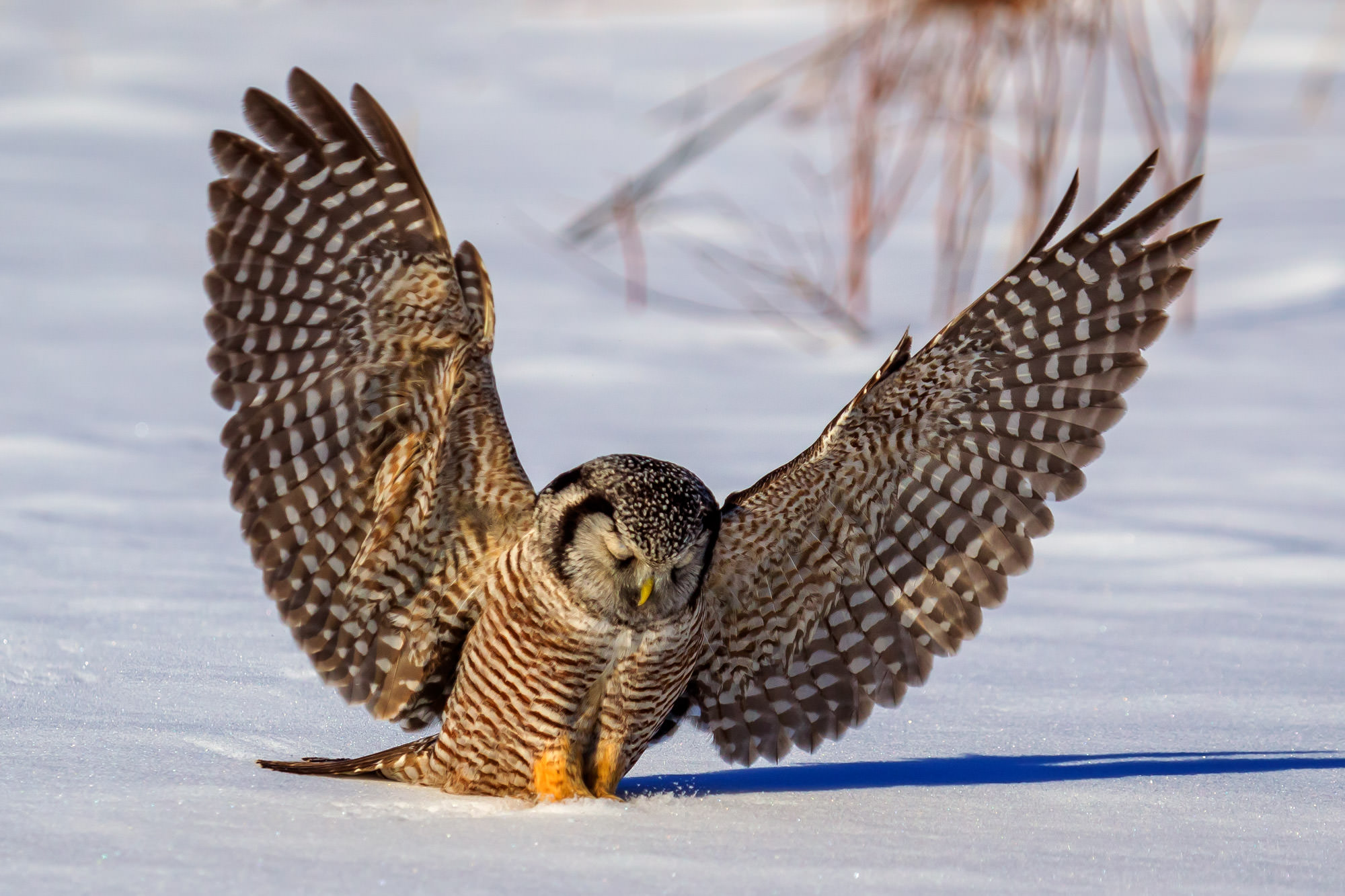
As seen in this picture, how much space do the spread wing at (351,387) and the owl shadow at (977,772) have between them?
66 centimetres

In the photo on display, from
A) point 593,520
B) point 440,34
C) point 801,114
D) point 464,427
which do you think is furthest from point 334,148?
point 440,34

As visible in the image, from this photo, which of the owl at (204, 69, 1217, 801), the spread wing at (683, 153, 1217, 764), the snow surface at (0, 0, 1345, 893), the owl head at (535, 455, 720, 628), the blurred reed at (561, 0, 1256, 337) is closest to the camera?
the snow surface at (0, 0, 1345, 893)

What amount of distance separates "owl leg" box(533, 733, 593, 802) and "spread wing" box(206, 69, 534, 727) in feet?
1.24

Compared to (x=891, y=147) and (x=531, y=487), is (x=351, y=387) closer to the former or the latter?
(x=531, y=487)

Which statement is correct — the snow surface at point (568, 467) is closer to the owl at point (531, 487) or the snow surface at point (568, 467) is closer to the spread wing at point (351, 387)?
the owl at point (531, 487)

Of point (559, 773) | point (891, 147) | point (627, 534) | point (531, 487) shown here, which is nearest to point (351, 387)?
point (531, 487)

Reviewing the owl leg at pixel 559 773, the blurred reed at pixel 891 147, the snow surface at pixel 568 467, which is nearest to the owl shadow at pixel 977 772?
the snow surface at pixel 568 467

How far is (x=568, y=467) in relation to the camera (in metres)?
6.73

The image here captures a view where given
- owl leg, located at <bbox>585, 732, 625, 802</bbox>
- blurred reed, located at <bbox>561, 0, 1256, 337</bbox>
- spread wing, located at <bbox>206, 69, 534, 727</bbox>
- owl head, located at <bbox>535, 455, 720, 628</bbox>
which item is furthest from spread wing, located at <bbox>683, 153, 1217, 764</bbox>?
blurred reed, located at <bbox>561, 0, 1256, 337</bbox>

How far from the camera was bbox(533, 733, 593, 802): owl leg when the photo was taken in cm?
354

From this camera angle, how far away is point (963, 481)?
3.75 meters

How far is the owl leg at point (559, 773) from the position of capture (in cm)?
354

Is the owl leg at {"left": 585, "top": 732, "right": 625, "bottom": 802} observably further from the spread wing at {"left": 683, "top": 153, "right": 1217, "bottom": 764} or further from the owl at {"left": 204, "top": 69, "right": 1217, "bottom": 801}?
the spread wing at {"left": 683, "top": 153, "right": 1217, "bottom": 764}

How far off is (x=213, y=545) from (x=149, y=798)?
2.67m
